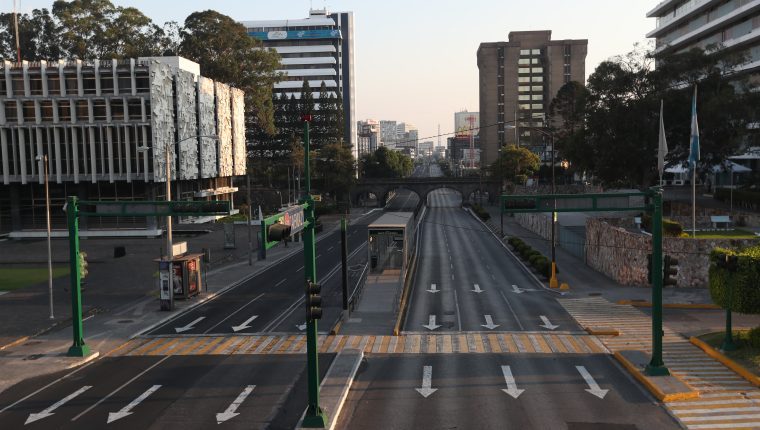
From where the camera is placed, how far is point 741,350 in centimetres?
2653

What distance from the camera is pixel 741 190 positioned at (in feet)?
237

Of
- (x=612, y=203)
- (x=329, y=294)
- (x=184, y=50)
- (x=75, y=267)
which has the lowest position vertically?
(x=329, y=294)

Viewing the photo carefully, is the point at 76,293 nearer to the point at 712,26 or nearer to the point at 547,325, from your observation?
the point at 547,325

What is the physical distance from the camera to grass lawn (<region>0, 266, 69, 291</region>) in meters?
48.9

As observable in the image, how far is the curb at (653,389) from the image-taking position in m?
21.6

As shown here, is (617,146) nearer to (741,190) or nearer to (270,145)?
(741,190)

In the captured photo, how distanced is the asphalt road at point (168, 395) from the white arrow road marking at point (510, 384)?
7.10 meters

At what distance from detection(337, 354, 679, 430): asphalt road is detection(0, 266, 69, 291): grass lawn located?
34.5 m

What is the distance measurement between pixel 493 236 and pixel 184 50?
70537 millimetres

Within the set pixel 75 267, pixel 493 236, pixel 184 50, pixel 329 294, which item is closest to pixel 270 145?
pixel 184 50

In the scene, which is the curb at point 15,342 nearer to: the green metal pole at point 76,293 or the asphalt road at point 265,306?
the green metal pole at point 76,293

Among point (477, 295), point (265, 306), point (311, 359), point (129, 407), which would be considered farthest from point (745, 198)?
point (129, 407)

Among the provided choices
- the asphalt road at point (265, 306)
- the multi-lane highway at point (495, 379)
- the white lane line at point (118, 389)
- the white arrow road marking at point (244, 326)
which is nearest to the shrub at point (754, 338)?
the multi-lane highway at point (495, 379)

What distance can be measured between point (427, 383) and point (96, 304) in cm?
2595
